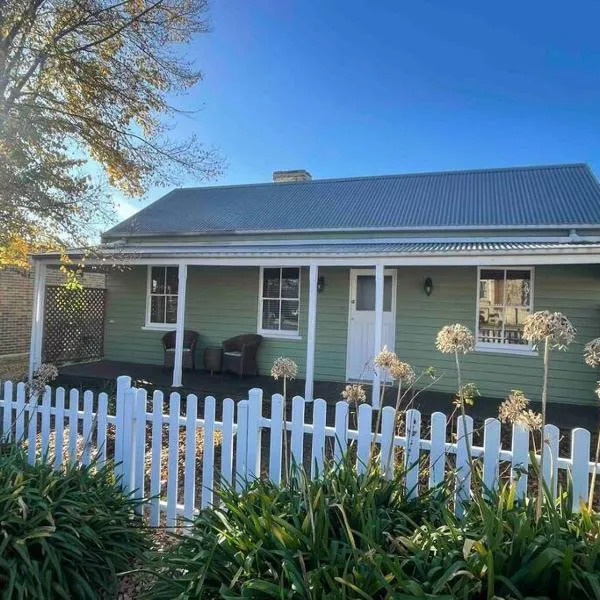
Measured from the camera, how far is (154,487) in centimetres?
347

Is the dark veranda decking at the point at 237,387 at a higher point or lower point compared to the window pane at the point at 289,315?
lower

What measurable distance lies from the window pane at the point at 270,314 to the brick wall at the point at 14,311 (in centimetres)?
673

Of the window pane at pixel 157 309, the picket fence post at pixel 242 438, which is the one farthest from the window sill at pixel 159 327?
the picket fence post at pixel 242 438

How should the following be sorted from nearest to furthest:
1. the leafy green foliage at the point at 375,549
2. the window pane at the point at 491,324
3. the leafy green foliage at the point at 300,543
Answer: the leafy green foliage at the point at 375,549, the leafy green foliage at the point at 300,543, the window pane at the point at 491,324

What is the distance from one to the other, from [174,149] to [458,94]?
6963mm

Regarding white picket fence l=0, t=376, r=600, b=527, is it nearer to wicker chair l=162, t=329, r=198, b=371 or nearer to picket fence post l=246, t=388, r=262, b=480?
picket fence post l=246, t=388, r=262, b=480

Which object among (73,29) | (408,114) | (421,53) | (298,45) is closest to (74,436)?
(73,29)

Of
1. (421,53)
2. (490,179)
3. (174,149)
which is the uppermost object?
(421,53)

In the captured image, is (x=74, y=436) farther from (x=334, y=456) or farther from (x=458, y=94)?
(x=458, y=94)

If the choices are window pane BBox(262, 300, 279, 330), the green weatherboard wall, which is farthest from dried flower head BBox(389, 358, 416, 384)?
window pane BBox(262, 300, 279, 330)

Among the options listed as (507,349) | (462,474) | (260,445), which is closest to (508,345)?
(507,349)

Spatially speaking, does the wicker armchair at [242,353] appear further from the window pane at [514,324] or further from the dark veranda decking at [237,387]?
the window pane at [514,324]

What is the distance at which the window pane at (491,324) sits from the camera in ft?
28.0

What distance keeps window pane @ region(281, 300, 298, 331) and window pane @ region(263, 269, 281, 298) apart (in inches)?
11.9
